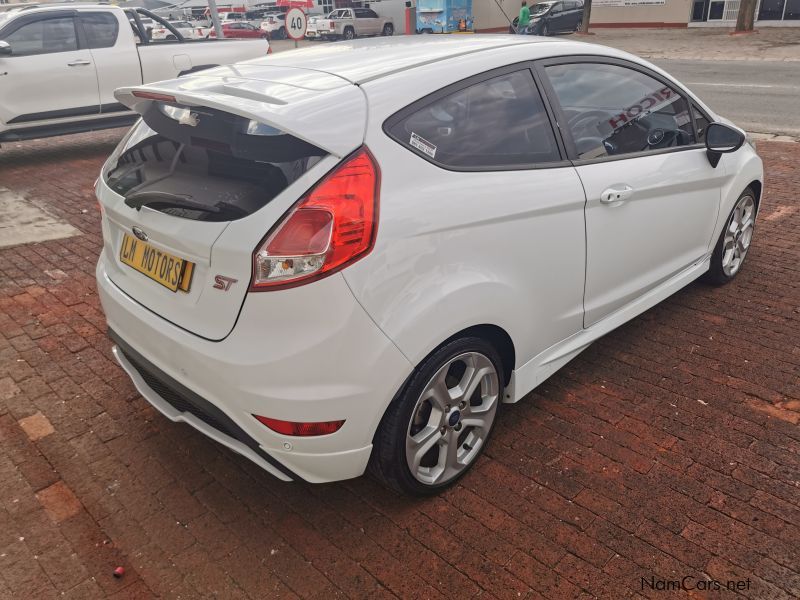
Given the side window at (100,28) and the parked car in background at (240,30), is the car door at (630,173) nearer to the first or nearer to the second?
the side window at (100,28)

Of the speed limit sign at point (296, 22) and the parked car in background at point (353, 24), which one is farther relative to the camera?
the parked car in background at point (353, 24)

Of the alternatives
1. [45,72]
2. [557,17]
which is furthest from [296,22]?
[557,17]

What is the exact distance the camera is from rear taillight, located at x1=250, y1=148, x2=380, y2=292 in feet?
6.81

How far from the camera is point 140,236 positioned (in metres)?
2.56

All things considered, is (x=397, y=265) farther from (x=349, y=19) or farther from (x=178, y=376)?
(x=349, y=19)

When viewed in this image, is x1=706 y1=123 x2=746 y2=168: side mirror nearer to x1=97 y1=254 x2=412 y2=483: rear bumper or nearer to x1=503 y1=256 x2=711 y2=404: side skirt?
Result: x1=503 y1=256 x2=711 y2=404: side skirt

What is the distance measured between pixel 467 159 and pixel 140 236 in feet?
4.40

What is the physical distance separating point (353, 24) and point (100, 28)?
27.7m

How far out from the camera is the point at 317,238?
6.81ft

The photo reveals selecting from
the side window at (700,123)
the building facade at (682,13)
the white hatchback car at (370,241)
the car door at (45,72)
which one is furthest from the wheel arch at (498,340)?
the building facade at (682,13)

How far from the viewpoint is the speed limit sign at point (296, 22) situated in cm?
1205

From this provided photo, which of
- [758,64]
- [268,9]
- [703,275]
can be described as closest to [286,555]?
[703,275]

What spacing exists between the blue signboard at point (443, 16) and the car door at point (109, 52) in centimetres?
2462

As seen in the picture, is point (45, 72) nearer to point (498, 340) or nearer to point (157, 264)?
point (157, 264)
